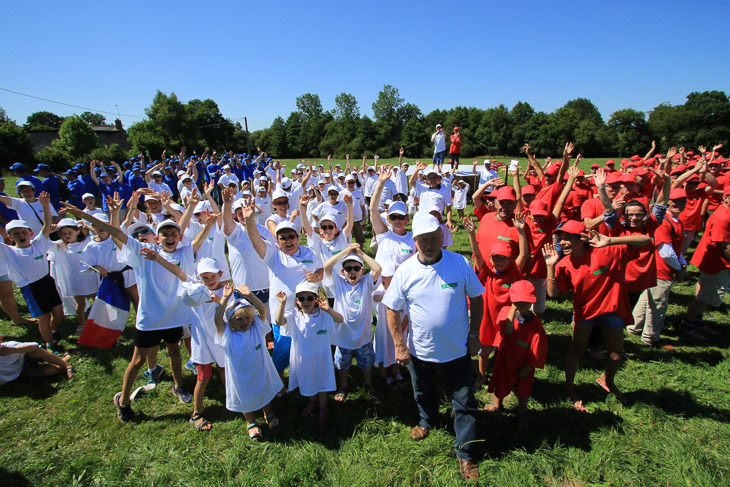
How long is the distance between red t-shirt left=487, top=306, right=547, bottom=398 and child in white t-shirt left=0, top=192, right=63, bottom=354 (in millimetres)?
6816

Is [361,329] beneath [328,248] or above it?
beneath

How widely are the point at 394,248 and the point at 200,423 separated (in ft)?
10.4

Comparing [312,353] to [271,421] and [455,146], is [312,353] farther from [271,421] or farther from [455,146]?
[455,146]

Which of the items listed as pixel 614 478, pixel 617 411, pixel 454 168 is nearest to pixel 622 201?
pixel 617 411

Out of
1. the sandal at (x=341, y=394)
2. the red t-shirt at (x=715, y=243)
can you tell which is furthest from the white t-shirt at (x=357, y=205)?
the red t-shirt at (x=715, y=243)

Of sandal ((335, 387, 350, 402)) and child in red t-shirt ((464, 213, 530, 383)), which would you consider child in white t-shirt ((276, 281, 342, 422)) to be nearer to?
sandal ((335, 387, 350, 402))

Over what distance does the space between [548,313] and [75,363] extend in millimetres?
8034

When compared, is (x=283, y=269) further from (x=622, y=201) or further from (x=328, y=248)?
(x=622, y=201)

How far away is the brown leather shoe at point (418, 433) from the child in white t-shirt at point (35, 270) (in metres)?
5.90

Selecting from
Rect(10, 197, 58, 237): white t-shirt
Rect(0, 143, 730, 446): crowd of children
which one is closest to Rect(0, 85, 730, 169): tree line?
Rect(10, 197, 58, 237): white t-shirt

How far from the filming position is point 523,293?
340 centimetres

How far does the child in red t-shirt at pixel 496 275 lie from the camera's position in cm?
390

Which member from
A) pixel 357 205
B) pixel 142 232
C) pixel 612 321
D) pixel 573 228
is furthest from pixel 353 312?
pixel 357 205

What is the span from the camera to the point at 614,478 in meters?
3.17
